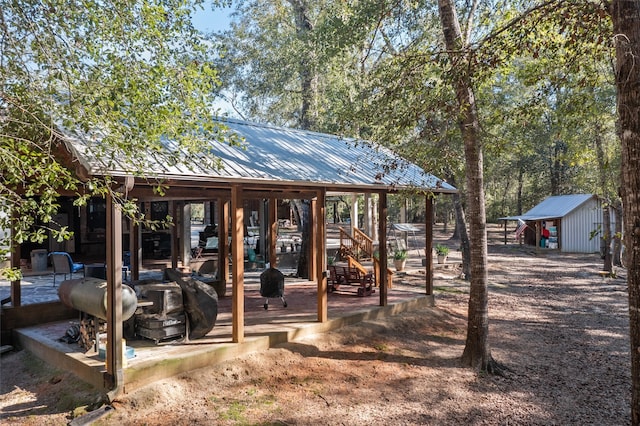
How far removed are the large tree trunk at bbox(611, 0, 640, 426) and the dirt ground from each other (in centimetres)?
214

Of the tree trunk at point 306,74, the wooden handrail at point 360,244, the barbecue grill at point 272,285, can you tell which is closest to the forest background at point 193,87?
the barbecue grill at point 272,285

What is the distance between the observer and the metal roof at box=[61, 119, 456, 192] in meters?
5.55

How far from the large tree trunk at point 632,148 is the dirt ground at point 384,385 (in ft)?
7.02

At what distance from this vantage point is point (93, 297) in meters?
5.79

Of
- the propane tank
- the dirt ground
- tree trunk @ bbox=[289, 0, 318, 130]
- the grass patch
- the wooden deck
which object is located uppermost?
tree trunk @ bbox=[289, 0, 318, 130]

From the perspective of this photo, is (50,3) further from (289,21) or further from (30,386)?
(289,21)

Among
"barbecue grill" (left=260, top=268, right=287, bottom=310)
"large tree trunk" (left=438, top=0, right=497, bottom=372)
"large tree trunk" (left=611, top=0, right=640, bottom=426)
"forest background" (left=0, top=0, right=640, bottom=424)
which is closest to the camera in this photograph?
"large tree trunk" (left=611, top=0, right=640, bottom=426)

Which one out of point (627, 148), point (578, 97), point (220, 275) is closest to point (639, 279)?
point (627, 148)

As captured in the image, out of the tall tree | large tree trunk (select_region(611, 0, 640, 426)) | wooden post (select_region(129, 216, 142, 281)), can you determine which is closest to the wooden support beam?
wooden post (select_region(129, 216, 142, 281))

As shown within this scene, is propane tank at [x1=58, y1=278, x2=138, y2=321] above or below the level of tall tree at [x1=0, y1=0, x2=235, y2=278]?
below

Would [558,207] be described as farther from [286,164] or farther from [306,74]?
[286,164]

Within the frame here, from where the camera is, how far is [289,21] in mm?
21094

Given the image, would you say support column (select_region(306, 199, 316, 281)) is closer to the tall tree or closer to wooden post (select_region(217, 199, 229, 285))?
wooden post (select_region(217, 199, 229, 285))

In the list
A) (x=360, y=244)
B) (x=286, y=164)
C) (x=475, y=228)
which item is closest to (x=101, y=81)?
(x=286, y=164)
